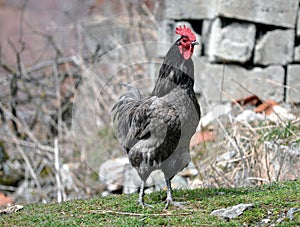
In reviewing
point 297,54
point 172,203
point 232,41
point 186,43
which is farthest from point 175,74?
point 297,54

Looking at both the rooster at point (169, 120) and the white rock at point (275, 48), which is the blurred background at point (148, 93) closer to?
the white rock at point (275, 48)

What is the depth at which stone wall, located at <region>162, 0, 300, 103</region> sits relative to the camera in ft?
26.0

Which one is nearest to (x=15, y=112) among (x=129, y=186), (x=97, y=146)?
(x=97, y=146)

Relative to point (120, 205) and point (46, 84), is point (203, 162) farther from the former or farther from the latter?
point (46, 84)

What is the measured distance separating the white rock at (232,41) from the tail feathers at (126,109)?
120 inches

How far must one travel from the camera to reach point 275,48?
→ 26.5 ft

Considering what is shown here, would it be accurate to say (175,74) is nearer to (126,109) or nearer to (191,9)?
(126,109)

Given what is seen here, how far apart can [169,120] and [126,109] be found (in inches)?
27.0

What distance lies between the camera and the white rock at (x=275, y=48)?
8031 millimetres

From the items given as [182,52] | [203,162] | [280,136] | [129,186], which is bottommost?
[129,186]

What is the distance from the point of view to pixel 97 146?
28.7 ft

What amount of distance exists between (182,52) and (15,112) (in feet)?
18.0

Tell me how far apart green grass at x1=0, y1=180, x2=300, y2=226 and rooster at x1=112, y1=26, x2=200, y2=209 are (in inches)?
8.3

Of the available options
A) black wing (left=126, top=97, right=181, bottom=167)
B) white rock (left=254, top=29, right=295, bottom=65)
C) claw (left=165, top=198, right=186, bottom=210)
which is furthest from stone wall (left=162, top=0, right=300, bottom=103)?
claw (left=165, top=198, right=186, bottom=210)
